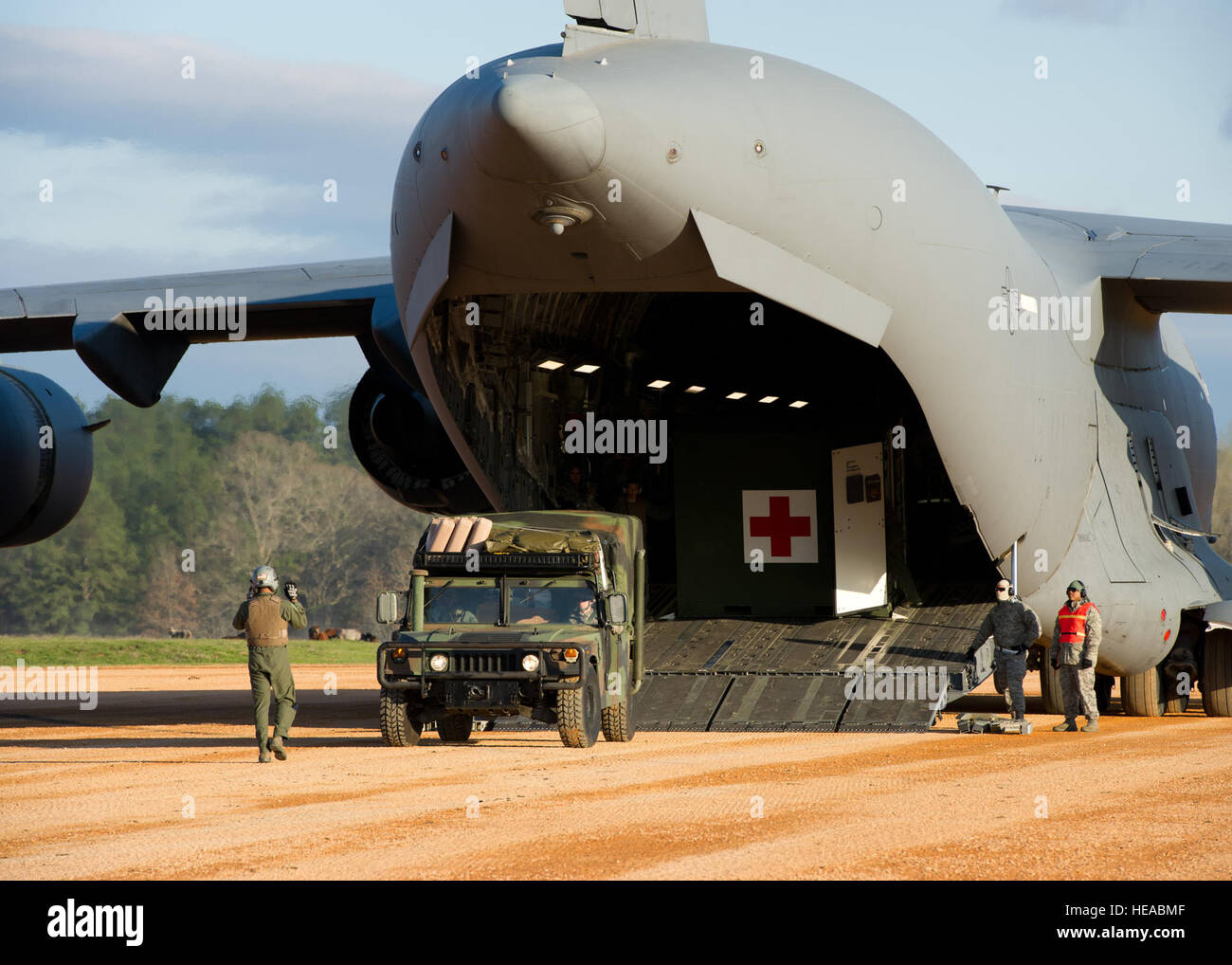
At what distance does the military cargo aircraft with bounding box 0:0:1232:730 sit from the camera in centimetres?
1384

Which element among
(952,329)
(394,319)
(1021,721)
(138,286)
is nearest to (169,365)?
(138,286)

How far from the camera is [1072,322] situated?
1811 centimetres

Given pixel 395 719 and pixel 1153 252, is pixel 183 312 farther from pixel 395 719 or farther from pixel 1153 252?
pixel 1153 252

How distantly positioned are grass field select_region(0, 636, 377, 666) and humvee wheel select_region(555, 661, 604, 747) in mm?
24509

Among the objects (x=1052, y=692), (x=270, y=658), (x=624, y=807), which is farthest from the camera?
(x=1052, y=692)

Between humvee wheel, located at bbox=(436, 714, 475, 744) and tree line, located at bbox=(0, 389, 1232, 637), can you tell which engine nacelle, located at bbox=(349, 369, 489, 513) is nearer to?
humvee wheel, located at bbox=(436, 714, 475, 744)

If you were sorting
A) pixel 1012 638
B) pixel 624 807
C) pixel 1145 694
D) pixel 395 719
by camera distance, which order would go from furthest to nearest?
pixel 1145 694, pixel 1012 638, pixel 395 719, pixel 624 807

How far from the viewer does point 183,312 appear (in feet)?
60.4

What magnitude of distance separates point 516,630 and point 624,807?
4.62 meters

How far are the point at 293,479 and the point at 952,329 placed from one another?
56.4 m

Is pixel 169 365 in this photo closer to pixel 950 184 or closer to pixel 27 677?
pixel 950 184

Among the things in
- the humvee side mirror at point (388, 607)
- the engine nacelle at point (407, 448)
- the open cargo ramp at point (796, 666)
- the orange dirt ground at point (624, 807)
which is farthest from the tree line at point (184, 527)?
the humvee side mirror at point (388, 607)

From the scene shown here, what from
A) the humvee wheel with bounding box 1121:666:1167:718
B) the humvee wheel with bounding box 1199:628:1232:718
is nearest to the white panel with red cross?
the humvee wheel with bounding box 1121:666:1167:718

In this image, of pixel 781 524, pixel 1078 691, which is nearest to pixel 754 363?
pixel 781 524
